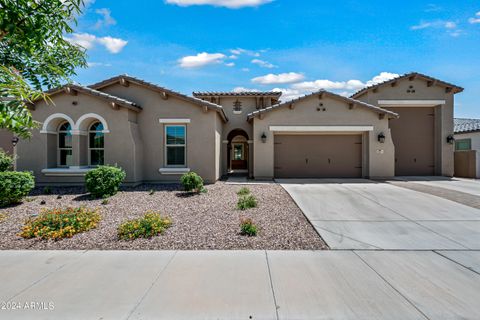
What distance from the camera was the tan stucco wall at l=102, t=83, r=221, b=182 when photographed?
11844 millimetres

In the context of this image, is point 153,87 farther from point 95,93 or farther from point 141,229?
point 141,229

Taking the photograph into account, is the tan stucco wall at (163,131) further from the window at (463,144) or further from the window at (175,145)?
the window at (463,144)

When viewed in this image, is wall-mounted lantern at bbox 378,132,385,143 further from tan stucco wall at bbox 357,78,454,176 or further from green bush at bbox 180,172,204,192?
green bush at bbox 180,172,204,192

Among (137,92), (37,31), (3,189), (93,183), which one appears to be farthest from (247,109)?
(37,31)

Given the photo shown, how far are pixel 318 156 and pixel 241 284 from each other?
38.1 ft

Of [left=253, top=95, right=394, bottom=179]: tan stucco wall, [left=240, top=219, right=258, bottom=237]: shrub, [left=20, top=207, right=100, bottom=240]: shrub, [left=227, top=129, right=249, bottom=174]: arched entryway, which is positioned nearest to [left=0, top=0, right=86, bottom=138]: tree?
[left=20, top=207, right=100, bottom=240]: shrub

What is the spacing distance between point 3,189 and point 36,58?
5.80m

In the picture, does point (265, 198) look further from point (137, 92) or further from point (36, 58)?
point (137, 92)

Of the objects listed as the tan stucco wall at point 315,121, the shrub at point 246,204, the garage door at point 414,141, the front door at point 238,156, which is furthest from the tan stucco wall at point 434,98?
the front door at point 238,156

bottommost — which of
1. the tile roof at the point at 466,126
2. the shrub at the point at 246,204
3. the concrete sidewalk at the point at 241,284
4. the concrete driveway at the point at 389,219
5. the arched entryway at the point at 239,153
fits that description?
the concrete sidewalk at the point at 241,284

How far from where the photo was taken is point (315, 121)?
13.4 metres

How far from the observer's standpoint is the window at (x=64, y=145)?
1155 centimetres

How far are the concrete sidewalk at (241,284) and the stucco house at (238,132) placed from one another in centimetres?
746

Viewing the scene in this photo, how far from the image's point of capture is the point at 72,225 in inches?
218
